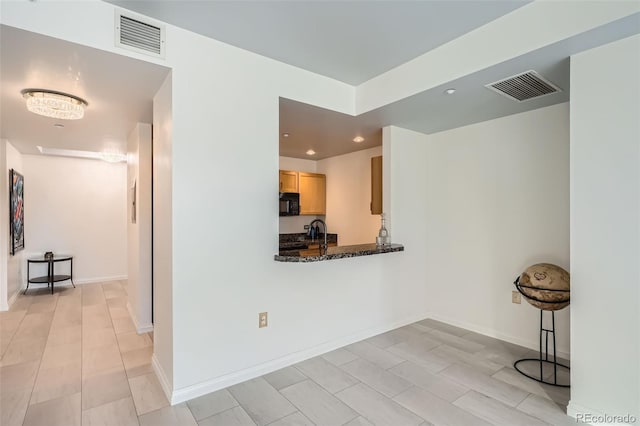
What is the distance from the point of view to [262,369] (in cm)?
271

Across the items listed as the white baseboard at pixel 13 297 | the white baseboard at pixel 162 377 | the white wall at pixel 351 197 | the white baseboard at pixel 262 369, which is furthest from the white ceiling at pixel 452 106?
the white baseboard at pixel 13 297

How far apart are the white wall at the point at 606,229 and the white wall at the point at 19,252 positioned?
6.46 m

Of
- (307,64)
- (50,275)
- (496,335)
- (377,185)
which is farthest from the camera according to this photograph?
(50,275)

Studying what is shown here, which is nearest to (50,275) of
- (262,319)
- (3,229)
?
(3,229)

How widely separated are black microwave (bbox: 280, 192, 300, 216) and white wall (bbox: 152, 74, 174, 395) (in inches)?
110

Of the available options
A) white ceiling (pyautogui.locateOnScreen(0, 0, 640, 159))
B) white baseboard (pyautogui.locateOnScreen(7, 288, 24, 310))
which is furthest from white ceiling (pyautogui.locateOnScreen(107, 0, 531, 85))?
white baseboard (pyautogui.locateOnScreen(7, 288, 24, 310))

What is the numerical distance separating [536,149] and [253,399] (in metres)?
3.38

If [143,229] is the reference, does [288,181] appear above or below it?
above

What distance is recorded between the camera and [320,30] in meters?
2.32

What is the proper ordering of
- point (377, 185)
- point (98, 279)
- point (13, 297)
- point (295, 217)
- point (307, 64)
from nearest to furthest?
point (307, 64), point (377, 185), point (13, 297), point (295, 217), point (98, 279)

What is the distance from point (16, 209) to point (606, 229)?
7123 millimetres

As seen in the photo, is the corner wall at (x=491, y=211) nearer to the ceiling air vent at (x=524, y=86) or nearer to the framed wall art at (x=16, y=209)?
the ceiling air vent at (x=524, y=86)

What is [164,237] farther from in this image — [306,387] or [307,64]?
[307,64]

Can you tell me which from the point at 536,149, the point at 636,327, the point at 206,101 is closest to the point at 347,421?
the point at 636,327
